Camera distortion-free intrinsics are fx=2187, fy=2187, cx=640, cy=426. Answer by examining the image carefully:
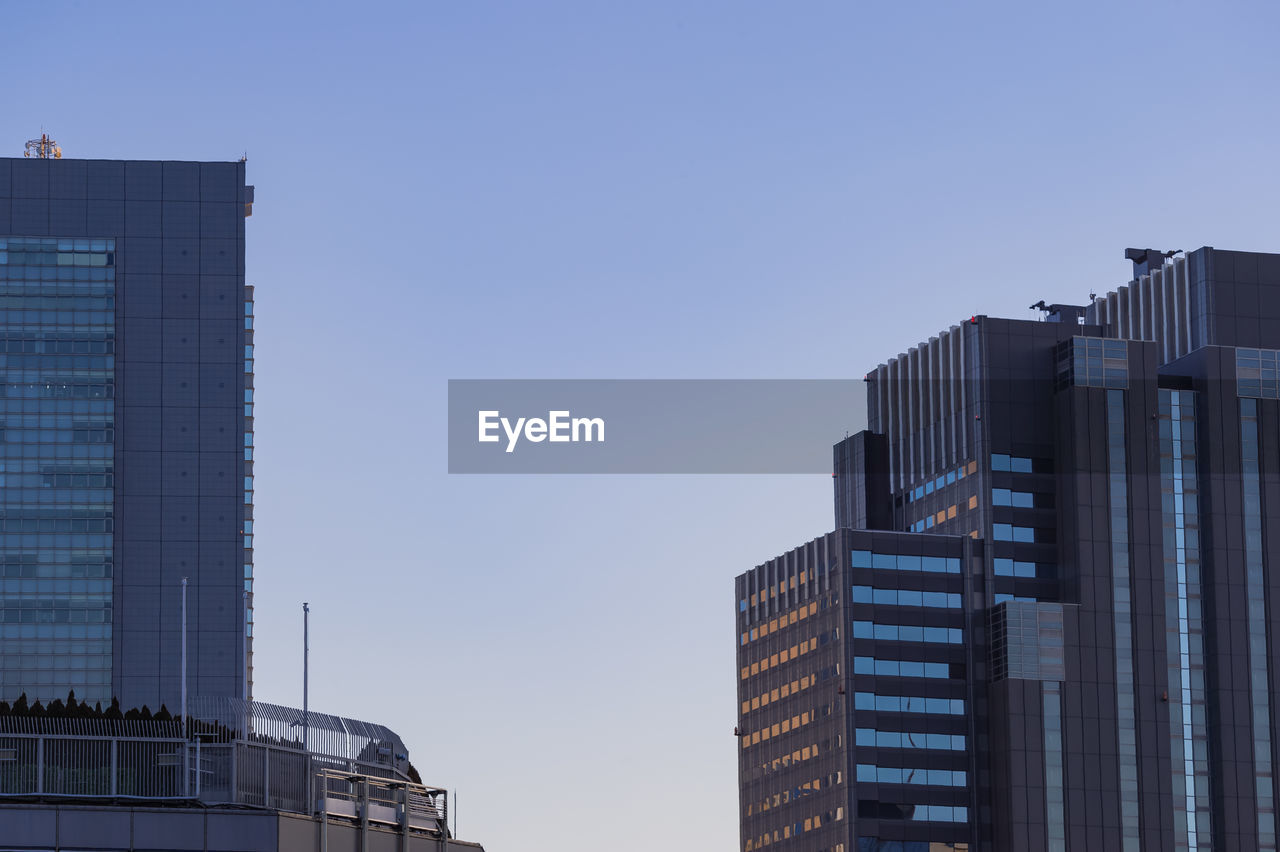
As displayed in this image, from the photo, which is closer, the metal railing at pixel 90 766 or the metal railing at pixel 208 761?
the metal railing at pixel 90 766

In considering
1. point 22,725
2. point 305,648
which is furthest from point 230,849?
point 305,648

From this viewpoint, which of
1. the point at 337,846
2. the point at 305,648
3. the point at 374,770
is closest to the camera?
the point at 337,846

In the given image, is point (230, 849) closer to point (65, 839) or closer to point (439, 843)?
point (65, 839)

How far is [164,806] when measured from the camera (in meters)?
79.2

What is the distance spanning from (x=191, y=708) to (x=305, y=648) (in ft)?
29.5

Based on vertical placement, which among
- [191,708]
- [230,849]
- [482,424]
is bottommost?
[230,849]

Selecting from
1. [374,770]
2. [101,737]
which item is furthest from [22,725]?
[374,770]

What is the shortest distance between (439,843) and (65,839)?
18799 millimetres

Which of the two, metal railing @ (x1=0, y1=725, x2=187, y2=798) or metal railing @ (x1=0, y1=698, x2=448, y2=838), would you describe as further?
metal railing @ (x1=0, y1=698, x2=448, y2=838)

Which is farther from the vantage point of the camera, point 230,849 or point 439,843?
point 439,843

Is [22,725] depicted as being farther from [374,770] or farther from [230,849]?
[374,770]

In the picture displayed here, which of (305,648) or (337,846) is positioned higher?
(305,648)

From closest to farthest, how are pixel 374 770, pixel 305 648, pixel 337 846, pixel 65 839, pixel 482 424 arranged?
pixel 65 839, pixel 337 846, pixel 374 770, pixel 305 648, pixel 482 424

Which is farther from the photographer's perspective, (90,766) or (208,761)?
(208,761)
